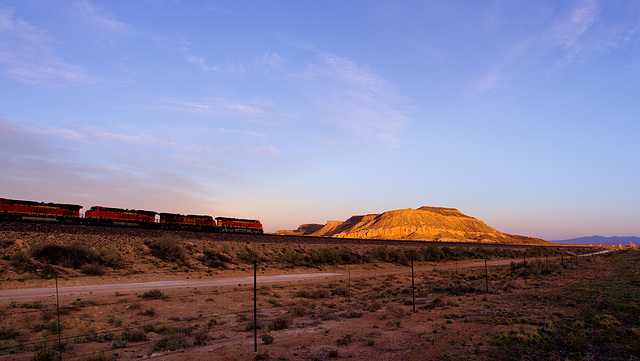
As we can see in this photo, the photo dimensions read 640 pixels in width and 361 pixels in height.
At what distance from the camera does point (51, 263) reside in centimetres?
2839

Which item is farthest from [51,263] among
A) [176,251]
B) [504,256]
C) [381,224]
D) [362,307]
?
[381,224]

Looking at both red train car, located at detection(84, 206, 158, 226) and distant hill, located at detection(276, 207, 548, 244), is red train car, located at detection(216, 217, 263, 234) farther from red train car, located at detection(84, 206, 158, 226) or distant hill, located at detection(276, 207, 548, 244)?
distant hill, located at detection(276, 207, 548, 244)

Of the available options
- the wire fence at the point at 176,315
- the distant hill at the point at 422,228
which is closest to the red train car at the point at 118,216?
the wire fence at the point at 176,315

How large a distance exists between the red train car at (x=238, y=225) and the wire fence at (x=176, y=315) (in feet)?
115

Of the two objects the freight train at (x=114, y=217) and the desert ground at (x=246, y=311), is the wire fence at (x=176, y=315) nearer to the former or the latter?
the desert ground at (x=246, y=311)

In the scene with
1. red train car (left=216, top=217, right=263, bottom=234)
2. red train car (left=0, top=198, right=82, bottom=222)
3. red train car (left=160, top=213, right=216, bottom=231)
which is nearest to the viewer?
red train car (left=0, top=198, right=82, bottom=222)

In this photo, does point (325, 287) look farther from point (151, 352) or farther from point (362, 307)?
point (151, 352)

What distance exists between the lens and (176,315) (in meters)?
19.6

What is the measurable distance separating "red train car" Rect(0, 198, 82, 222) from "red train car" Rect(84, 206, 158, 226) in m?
1.79

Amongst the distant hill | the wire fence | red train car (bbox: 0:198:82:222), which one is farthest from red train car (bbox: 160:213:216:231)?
the distant hill

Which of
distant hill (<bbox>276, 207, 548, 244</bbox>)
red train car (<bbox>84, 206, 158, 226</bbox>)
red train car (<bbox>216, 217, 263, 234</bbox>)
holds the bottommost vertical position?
distant hill (<bbox>276, 207, 548, 244</bbox>)

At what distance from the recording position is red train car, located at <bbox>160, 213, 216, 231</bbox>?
187ft

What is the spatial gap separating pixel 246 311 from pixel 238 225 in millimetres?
45694

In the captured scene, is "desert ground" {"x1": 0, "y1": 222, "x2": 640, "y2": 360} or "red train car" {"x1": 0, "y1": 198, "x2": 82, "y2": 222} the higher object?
"red train car" {"x1": 0, "y1": 198, "x2": 82, "y2": 222}
